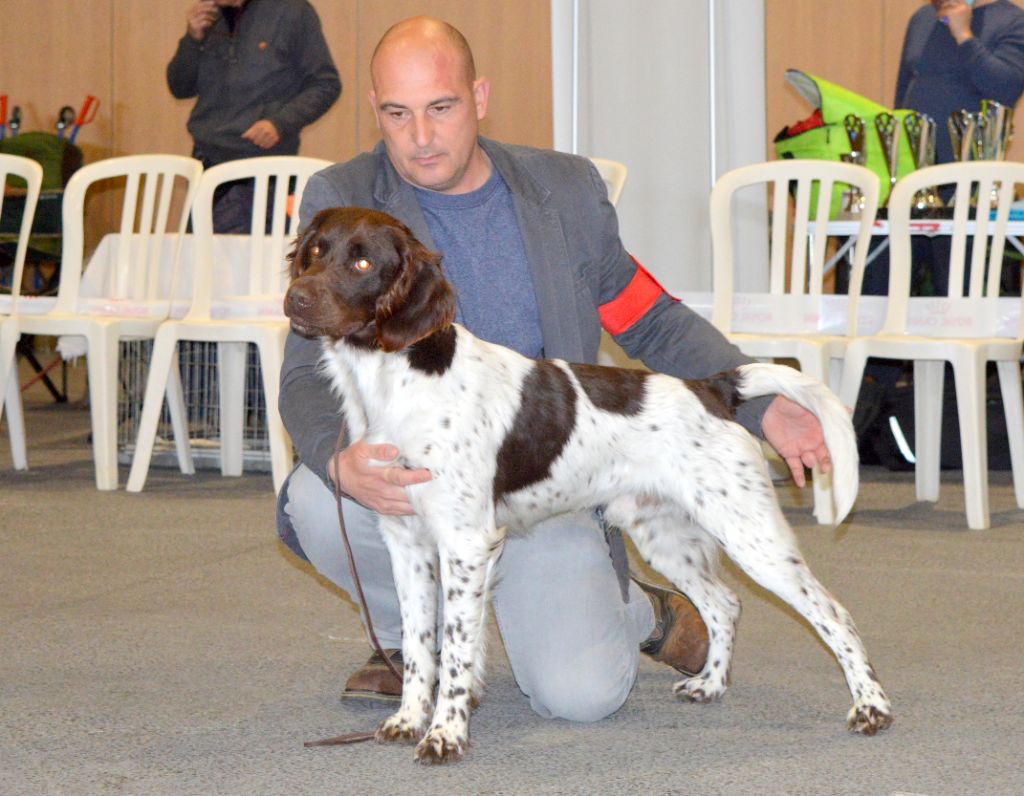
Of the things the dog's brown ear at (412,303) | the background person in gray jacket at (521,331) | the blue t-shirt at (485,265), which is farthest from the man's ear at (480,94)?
the dog's brown ear at (412,303)

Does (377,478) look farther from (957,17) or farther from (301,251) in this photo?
(957,17)

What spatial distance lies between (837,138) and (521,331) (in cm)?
332

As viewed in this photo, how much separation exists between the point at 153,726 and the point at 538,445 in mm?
788

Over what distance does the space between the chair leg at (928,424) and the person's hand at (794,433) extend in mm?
2424

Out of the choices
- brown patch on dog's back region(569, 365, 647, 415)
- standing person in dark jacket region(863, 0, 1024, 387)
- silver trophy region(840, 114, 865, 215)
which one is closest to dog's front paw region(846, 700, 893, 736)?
brown patch on dog's back region(569, 365, 647, 415)

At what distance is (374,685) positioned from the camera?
250 centimetres

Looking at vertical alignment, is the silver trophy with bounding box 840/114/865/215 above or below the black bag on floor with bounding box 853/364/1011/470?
above

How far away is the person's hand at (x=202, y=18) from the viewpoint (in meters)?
6.07

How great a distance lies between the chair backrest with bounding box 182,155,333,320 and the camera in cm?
490

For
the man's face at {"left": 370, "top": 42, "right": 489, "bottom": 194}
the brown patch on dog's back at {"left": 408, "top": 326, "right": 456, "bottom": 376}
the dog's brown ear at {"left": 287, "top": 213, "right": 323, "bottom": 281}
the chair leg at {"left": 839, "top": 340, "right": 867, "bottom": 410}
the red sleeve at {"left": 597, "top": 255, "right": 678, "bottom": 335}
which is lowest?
the chair leg at {"left": 839, "top": 340, "right": 867, "bottom": 410}

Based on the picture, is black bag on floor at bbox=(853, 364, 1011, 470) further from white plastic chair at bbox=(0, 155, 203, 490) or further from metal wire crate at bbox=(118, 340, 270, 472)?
white plastic chair at bbox=(0, 155, 203, 490)

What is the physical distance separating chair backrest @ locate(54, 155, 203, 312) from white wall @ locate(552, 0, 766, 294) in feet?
4.90

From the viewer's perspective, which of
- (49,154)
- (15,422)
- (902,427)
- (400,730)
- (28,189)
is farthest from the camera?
(49,154)

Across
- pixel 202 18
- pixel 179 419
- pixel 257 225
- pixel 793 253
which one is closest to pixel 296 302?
pixel 793 253
